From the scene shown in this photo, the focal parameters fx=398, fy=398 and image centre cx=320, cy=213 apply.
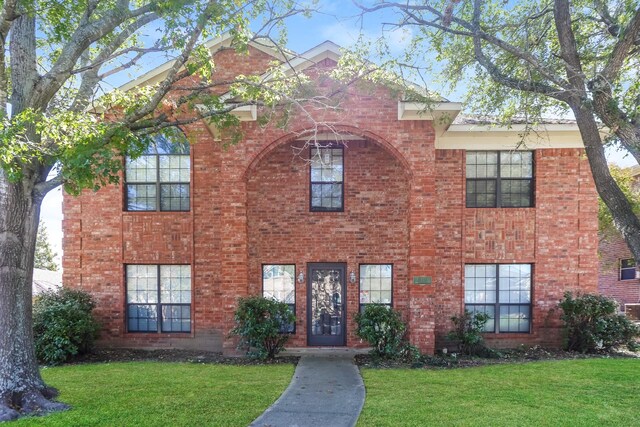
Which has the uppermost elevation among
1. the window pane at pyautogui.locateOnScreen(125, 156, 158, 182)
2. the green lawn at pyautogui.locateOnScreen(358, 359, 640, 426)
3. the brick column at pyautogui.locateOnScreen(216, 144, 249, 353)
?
the window pane at pyautogui.locateOnScreen(125, 156, 158, 182)

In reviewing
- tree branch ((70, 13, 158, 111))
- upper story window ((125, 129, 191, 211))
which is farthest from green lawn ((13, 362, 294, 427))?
tree branch ((70, 13, 158, 111))

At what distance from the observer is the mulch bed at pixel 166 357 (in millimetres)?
9117

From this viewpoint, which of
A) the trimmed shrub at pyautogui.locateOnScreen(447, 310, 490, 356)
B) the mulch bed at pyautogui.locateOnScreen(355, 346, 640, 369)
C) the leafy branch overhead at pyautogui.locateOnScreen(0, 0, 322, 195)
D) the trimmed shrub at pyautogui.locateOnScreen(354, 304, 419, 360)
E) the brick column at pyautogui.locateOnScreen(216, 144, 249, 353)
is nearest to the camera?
the leafy branch overhead at pyautogui.locateOnScreen(0, 0, 322, 195)

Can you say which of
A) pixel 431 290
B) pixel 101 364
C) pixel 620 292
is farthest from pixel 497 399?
pixel 620 292

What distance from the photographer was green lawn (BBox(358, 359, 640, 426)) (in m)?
5.58

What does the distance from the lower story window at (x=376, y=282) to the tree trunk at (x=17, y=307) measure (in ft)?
22.3

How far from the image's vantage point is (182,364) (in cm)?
888

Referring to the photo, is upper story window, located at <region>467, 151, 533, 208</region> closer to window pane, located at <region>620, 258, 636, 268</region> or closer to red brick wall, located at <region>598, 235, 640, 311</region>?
red brick wall, located at <region>598, 235, 640, 311</region>

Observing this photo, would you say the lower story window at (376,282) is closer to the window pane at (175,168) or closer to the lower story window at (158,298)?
the lower story window at (158,298)

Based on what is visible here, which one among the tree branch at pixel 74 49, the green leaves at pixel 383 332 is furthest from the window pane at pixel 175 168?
the green leaves at pixel 383 332

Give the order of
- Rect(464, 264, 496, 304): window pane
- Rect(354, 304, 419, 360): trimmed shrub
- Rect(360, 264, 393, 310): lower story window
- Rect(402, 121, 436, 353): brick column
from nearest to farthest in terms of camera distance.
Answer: Rect(354, 304, 419, 360): trimmed shrub
Rect(402, 121, 436, 353): brick column
Rect(360, 264, 393, 310): lower story window
Rect(464, 264, 496, 304): window pane

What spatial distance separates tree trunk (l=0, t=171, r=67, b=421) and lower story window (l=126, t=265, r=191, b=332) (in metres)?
4.35

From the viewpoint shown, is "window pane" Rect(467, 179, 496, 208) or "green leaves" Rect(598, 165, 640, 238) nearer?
"window pane" Rect(467, 179, 496, 208)

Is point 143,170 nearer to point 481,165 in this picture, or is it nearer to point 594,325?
point 481,165
